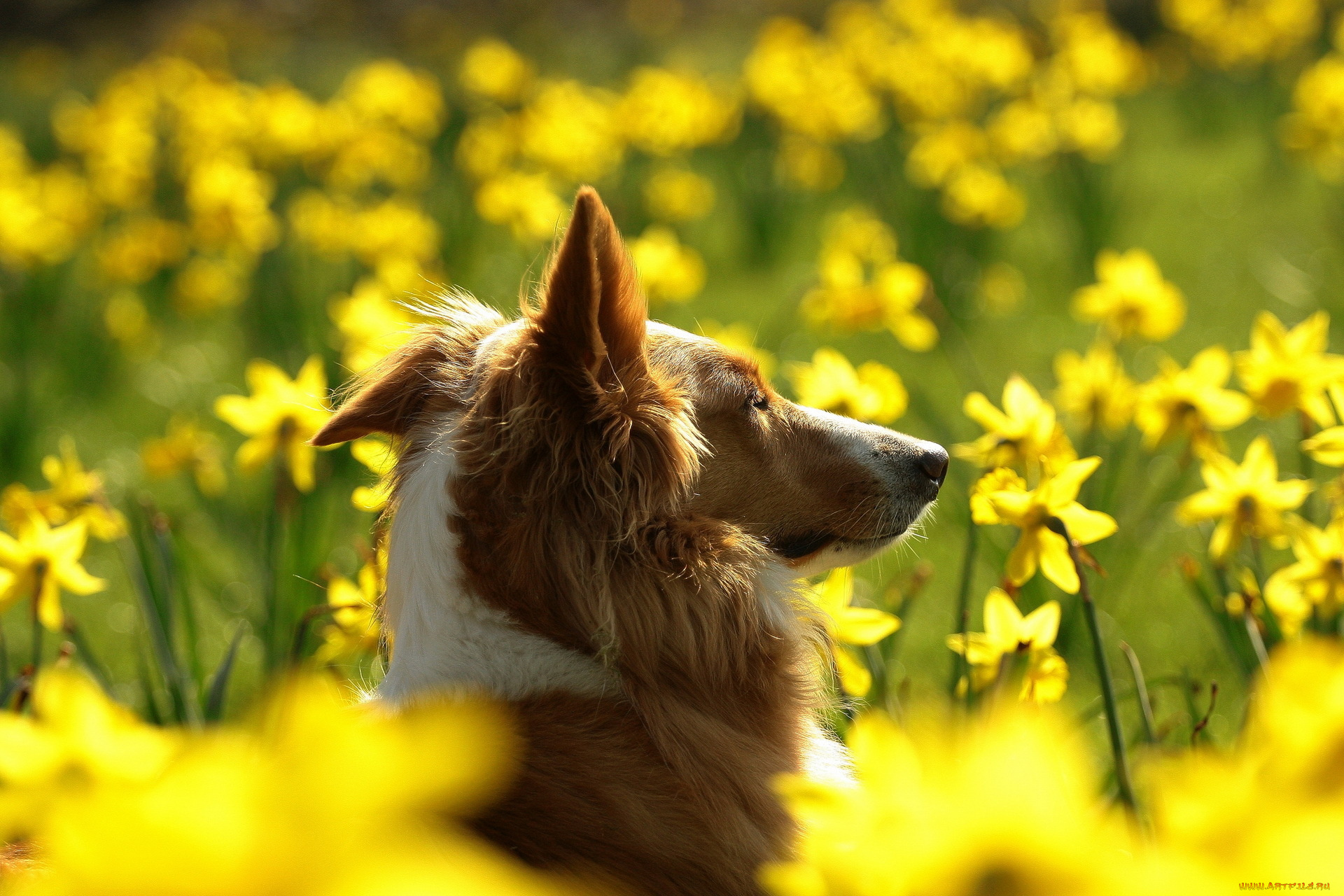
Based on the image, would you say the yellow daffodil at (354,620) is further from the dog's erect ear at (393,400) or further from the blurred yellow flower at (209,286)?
the blurred yellow flower at (209,286)

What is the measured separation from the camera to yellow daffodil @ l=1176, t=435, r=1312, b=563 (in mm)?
1940

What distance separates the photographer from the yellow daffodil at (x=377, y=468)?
1.98 meters

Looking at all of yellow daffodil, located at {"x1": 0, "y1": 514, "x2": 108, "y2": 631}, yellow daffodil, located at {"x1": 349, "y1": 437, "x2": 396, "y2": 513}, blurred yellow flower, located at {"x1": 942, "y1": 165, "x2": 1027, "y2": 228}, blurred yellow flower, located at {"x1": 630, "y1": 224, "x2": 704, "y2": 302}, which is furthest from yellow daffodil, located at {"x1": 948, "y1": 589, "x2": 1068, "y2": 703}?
blurred yellow flower, located at {"x1": 942, "y1": 165, "x2": 1027, "y2": 228}

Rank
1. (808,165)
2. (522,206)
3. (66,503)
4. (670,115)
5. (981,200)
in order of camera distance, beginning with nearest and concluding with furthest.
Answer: (66,503) < (522,206) < (981,200) < (670,115) < (808,165)

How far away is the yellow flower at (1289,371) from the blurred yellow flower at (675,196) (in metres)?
4.50

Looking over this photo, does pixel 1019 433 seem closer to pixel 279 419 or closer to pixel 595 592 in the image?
pixel 595 592

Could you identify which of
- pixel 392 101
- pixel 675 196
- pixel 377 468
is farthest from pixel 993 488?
pixel 392 101

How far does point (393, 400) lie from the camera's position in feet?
6.22

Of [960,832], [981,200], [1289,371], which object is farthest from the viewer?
[981,200]

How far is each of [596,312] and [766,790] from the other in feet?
2.62

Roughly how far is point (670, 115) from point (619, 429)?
5.34 m

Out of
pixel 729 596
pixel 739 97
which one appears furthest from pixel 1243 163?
pixel 729 596

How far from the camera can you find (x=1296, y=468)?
382 cm

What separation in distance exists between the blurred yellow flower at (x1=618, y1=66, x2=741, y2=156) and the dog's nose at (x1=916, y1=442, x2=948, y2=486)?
4891 millimetres
